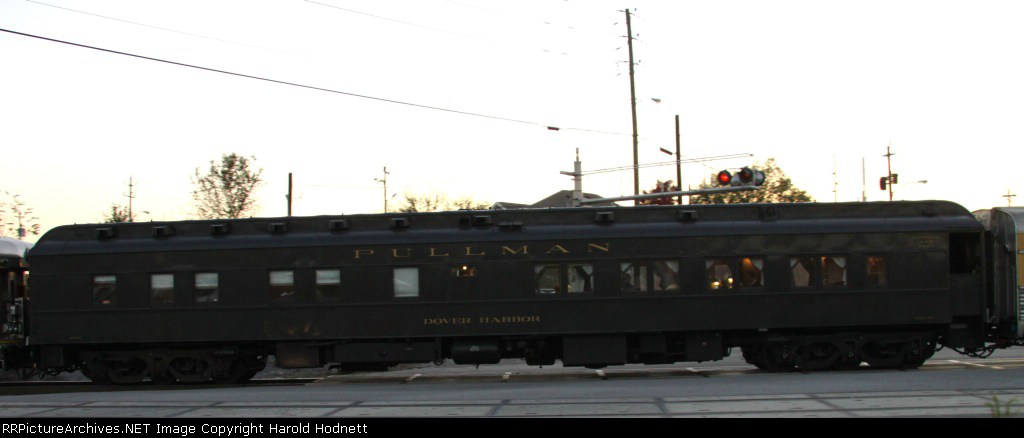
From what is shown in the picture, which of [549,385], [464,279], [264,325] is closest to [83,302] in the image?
[264,325]

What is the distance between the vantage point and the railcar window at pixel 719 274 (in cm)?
1697

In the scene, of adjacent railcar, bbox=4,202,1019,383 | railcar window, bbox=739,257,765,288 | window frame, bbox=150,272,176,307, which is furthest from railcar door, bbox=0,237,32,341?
railcar window, bbox=739,257,765,288

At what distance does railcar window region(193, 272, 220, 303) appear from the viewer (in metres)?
17.3

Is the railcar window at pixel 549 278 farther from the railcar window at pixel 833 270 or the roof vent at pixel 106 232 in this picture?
the roof vent at pixel 106 232

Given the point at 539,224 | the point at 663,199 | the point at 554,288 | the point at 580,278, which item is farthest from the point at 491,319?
the point at 663,199

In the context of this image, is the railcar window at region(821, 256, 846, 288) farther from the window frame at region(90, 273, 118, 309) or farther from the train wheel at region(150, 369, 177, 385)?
the window frame at region(90, 273, 118, 309)

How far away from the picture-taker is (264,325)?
17.2 m

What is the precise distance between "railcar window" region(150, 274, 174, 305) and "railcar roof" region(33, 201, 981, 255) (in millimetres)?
568

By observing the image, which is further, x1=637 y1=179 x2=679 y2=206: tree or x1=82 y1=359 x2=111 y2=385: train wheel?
x1=637 y1=179 x2=679 y2=206: tree

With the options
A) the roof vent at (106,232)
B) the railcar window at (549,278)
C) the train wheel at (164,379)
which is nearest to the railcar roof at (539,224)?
the roof vent at (106,232)

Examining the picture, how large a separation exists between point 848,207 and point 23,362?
666 inches

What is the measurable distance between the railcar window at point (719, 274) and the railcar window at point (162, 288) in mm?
10341

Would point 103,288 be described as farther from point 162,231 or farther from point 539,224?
point 539,224

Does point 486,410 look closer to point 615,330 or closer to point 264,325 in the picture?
point 615,330
